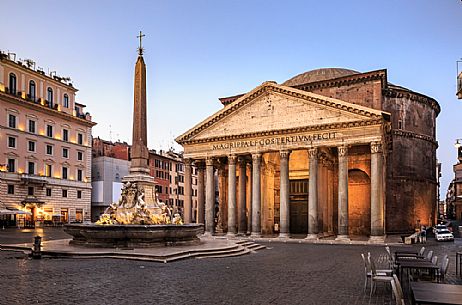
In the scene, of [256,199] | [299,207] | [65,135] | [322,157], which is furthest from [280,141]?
[65,135]

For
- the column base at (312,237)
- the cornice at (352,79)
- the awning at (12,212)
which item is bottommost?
the column base at (312,237)

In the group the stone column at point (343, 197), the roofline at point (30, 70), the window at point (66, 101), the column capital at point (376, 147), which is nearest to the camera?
the column capital at point (376, 147)

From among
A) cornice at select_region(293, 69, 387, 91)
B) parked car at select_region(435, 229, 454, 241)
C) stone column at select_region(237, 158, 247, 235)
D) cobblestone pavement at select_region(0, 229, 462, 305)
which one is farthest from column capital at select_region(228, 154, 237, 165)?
cobblestone pavement at select_region(0, 229, 462, 305)

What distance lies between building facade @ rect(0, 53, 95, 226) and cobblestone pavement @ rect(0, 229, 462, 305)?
29238mm

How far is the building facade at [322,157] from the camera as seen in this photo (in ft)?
101

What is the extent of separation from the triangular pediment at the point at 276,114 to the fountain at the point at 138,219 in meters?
13.9

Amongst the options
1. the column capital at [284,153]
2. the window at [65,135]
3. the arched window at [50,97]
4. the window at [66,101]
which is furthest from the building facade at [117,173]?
the column capital at [284,153]

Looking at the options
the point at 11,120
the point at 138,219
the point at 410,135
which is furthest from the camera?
the point at 410,135

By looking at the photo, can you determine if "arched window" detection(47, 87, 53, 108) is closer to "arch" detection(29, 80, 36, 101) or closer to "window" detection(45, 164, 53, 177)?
"arch" detection(29, 80, 36, 101)

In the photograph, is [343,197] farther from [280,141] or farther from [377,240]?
[280,141]

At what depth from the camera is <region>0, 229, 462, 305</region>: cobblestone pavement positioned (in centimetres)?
982

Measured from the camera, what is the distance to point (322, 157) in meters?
35.8

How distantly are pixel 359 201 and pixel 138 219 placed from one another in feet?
82.1

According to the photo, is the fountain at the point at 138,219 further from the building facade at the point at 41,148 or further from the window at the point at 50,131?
the window at the point at 50,131
